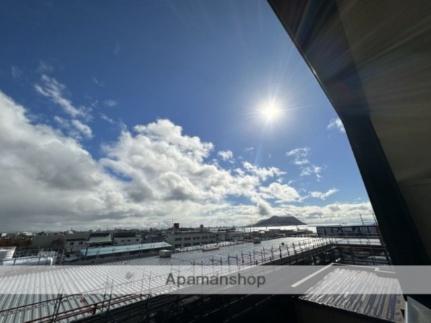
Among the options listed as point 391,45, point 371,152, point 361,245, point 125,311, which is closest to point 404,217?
point 371,152

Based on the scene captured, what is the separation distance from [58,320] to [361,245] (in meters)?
16.2

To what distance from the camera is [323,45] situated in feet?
3.80

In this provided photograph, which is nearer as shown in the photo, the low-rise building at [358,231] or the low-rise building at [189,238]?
the low-rise building at [358,231]

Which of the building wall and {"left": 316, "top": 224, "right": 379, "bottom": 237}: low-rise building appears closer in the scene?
{"left": 316, "top": 224, "right": 379, "bottom": 237}: low-rise building

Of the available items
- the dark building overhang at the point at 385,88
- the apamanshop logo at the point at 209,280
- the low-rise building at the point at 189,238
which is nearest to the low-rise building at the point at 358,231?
Answer: the apamanshop logo at the point at 209,280

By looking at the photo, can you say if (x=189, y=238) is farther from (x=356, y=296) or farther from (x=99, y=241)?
(x=356, y=296)

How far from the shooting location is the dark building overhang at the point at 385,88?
84 centimetres

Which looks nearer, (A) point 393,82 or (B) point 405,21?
(B) point 405,21

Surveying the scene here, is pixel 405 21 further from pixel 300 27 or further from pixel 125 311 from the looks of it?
pixel 125 311

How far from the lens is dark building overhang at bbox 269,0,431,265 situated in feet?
2.75

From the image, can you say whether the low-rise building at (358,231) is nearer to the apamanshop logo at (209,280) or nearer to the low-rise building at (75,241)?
the apamanshop logo at (209,280)

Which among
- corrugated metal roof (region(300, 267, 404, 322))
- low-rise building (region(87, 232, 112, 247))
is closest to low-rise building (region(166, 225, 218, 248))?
low-rise building (region(87, 232, 112, 247))

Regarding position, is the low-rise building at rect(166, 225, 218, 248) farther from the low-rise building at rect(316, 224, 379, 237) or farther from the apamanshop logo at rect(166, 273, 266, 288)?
the apamanshop logo at rect(166, 273, 266, 288)

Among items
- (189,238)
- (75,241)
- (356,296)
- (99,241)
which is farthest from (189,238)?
(356,296)
